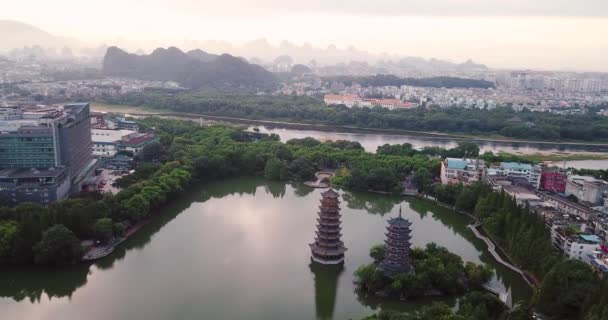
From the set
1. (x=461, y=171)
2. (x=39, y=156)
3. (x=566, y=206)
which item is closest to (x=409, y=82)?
(x=461, y=171)

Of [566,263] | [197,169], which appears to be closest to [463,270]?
[566,263]

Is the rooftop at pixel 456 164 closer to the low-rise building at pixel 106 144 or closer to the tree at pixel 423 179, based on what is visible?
the tree at pixel 423 179

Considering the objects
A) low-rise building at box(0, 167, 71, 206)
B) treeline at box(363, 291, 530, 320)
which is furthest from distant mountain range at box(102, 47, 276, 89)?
treeline at box(363, 291, 530, 320)

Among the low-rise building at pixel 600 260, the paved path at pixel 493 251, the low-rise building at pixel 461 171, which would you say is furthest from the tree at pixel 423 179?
the low-rise building at pixel 600 260

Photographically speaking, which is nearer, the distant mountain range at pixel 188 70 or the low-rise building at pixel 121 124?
the low-rise building at pixel 121 124

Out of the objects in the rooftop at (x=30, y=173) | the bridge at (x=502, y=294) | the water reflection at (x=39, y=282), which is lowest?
the water reflection at (x=39, y=282)

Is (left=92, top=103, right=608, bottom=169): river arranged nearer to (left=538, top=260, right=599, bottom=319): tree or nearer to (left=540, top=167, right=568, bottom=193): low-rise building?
(left=540, top=167, right=568, bottom=193): low-rise building

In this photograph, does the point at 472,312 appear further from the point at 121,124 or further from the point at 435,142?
the point at 435,142
